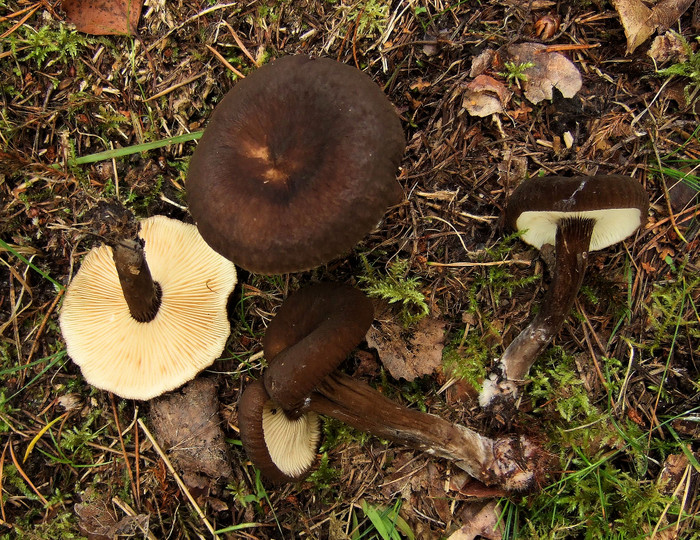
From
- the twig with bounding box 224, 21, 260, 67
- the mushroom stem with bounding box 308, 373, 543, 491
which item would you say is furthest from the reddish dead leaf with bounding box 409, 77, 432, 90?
the mushroom stem with bounding box 308, 373, 543, 491

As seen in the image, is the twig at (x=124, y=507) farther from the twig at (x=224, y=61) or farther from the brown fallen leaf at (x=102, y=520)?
the twig at (x=224, y=61)

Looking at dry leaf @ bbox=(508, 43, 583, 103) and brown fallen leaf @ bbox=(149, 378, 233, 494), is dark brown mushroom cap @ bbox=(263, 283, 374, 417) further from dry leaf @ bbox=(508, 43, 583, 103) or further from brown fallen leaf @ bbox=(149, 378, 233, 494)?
dry leaf @ bbox=(508, 43, 583, 103)

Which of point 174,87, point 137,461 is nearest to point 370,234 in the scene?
point 174,87

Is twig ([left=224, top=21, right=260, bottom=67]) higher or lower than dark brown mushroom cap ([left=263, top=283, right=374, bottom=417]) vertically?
higher

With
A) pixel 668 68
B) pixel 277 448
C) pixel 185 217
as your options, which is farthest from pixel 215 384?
pixel 668 68

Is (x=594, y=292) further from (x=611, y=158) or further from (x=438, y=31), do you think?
(x=438, y=31)

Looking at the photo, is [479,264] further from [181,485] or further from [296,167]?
[181,485]
